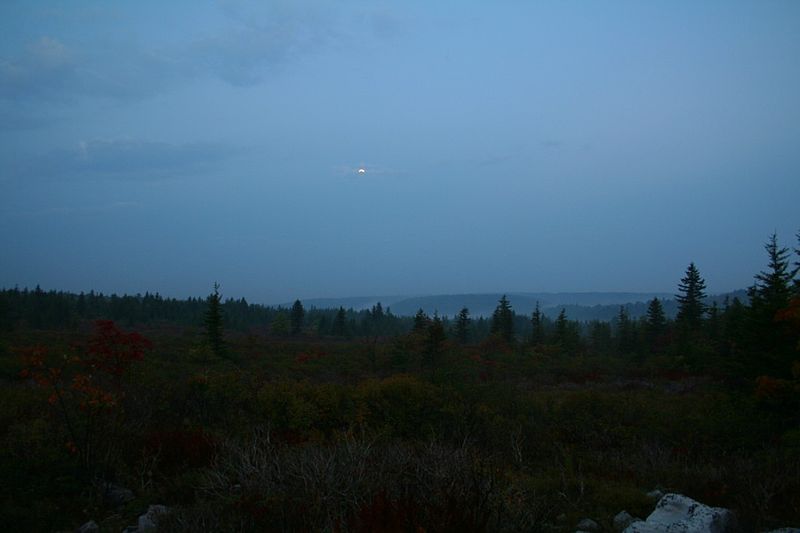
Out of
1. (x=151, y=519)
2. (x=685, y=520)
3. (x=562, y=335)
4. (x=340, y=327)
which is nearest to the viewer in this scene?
(x=685, y=520)

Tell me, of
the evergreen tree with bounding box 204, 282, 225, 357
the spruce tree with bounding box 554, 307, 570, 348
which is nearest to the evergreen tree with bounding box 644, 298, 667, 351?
the spruce tree with bounding box 554, 307, 570, 348

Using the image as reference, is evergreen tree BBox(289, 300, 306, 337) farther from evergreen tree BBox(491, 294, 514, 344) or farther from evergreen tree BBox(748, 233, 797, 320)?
evergreen tree BBox(748, 233, 797, 320)

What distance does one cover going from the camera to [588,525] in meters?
5.10

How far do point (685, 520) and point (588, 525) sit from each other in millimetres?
974

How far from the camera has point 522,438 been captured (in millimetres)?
10492

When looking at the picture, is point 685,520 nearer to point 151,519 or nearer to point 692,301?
point 151,519

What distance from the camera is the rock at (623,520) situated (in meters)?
5.03

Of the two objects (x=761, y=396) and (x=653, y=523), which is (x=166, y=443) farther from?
(x=761, y=396)

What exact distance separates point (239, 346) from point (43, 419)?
99.8 feet

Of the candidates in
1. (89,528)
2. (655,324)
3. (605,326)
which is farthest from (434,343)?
(605,326)

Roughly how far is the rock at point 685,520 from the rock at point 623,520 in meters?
0.30

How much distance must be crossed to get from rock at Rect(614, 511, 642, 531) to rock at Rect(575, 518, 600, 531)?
199 millimetres

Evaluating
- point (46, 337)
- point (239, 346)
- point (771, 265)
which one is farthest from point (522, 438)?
point (46, 337)

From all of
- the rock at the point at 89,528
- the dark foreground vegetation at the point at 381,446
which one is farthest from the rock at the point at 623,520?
the rock at the point at 89,528
